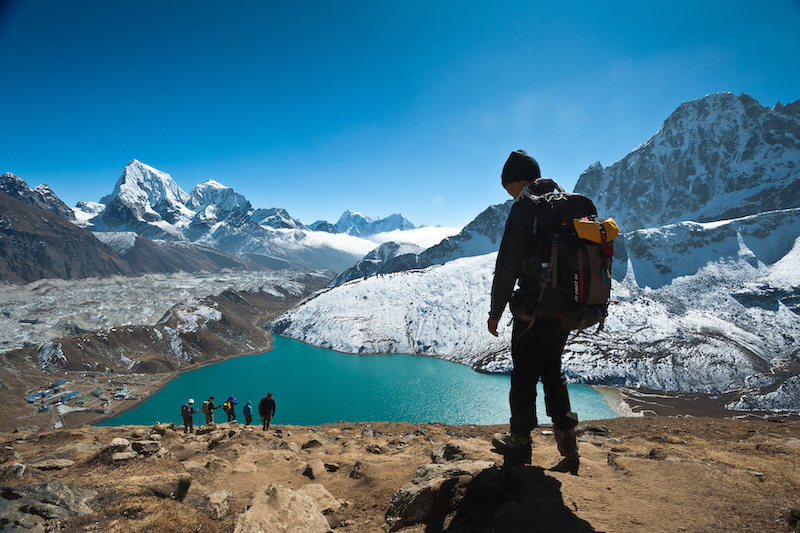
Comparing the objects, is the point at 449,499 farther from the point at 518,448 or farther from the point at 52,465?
the point at 52,465

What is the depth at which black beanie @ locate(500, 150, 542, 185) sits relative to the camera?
4.66 meters

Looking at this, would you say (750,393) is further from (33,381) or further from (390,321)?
(33,381)

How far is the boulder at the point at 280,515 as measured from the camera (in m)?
3.81

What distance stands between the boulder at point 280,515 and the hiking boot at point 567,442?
322 cm

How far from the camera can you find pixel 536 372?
168 inches

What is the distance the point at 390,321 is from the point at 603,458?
115m

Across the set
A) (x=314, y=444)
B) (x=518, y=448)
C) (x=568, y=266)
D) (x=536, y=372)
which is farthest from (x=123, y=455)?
(x=568, y=266)

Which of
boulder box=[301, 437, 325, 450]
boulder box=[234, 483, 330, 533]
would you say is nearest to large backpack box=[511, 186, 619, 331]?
boulder box=[234, 483, 330, 533]

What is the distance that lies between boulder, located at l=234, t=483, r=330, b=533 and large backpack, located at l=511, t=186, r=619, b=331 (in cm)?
364

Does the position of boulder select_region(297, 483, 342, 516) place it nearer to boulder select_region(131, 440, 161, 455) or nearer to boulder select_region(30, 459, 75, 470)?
boulder select_region(131, 440, 161, 455)

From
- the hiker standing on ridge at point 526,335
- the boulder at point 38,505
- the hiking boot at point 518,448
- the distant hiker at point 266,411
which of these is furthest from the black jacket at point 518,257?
the distant hiker at point 266,411

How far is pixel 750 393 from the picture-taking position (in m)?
66.3

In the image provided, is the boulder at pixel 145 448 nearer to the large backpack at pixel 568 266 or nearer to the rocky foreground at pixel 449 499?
the rocky foreground at pixel 449 499

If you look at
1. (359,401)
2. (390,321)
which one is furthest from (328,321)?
(359,401)
